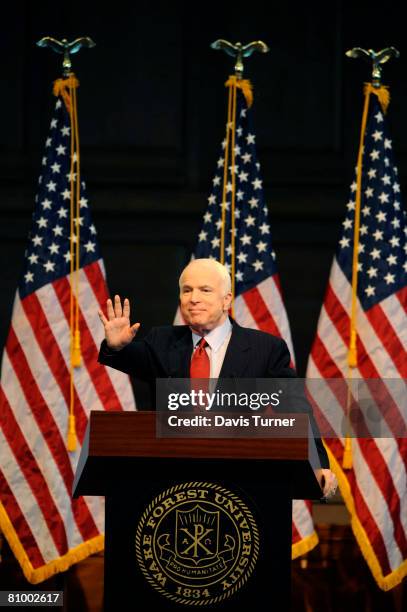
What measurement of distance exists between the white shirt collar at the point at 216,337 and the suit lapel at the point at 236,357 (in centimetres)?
3

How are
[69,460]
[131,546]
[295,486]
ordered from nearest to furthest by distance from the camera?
[131,546]
[295,486]
[69,460]

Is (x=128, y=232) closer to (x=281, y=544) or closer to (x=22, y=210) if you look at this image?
(x=22, y=210)

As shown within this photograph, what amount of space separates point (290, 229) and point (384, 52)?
1205mm

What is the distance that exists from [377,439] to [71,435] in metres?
1.52

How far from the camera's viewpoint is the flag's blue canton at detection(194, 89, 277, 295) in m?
5.22

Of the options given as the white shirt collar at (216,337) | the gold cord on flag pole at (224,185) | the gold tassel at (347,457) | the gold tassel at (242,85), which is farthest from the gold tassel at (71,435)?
the gold tassel at (242,85)

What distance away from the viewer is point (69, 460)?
5.07 metres

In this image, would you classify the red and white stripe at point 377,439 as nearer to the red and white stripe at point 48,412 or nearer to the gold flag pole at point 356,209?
the gold flag pole at point 356,209

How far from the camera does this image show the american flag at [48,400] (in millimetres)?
5012

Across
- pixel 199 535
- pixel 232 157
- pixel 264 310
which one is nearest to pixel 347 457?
pixel 264 310

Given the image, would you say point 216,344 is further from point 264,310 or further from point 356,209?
point 356,209

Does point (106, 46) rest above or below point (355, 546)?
above

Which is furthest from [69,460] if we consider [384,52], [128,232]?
[384,52]

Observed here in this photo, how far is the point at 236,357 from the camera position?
133 inches
